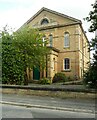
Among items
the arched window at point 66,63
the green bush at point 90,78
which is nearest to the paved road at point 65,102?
the green bush at point 90,78

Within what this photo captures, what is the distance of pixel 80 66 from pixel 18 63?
1808cm

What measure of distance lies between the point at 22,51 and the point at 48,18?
54.9 ft

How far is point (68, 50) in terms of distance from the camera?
42.0 meters

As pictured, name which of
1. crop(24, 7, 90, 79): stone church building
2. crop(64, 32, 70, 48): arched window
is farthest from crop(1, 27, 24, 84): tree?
crop(64, 32, 70, 48): arched window

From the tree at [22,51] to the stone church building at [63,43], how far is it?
8456 millimetres

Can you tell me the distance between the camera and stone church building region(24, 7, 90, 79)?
1618 inches

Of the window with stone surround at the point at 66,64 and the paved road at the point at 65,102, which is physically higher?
the window with stone surround at the point at 66,64

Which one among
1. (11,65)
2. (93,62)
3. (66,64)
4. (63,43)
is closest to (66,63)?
(66,64)

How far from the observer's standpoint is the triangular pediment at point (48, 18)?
140 feet

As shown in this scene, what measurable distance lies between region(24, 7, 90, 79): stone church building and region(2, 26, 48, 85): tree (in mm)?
8456

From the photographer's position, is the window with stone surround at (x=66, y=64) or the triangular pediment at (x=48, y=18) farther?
the triangular pediment at (x=48, y=18)

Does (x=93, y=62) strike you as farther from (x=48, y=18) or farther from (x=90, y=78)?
(x=48, y=18)

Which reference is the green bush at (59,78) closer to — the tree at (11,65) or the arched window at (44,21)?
the arched window at (44,21)

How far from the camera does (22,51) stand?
29.2 meters
